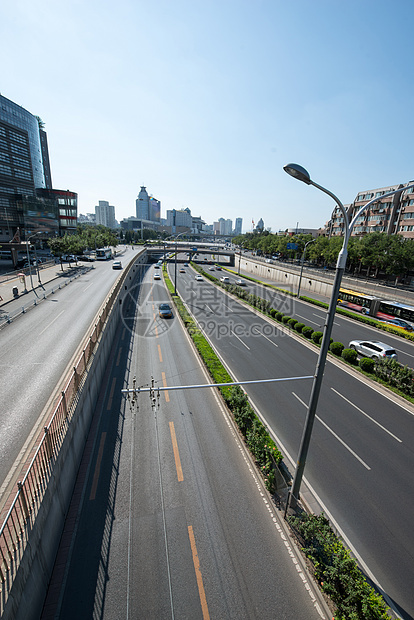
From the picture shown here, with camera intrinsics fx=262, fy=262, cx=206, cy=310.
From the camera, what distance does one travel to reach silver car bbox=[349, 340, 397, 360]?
21672 millimetres

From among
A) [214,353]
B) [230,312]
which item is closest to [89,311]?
[214,353]

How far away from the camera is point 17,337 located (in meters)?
20.5

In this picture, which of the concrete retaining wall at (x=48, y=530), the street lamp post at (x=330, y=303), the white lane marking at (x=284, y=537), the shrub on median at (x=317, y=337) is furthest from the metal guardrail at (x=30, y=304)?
the shrub on median at (x=317, y=337)

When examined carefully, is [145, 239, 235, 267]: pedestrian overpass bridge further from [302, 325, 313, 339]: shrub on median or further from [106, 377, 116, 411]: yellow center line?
[106, 377, 116, 411]: yellow center line

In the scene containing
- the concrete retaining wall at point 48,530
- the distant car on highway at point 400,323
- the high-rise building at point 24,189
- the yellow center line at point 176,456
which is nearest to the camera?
the concrete retaining wall at point 48,530

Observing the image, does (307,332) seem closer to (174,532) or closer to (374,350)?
(374,350)

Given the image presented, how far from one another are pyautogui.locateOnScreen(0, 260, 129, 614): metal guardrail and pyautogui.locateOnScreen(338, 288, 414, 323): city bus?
37467 mm

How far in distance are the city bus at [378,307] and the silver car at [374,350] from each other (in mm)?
13823

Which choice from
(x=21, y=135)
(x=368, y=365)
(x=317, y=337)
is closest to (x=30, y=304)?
(x=317, y=337)

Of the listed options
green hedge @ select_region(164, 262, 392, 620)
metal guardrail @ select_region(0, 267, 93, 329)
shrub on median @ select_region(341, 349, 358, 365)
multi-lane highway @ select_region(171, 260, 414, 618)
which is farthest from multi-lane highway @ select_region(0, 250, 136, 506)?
shrub on median @ select_region(341, 349, 358, 365)

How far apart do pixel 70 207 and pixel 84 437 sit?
319 ft

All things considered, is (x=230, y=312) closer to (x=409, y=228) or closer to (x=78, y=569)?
(x=78, y=569)

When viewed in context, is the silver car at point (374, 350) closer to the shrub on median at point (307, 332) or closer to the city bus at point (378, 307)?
the shrub on median at point (307, 332)

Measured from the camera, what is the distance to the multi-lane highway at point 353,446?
872 cm
